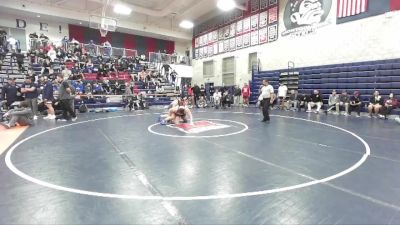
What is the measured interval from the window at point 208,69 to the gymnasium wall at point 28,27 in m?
12.9

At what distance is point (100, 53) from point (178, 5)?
24.6ft

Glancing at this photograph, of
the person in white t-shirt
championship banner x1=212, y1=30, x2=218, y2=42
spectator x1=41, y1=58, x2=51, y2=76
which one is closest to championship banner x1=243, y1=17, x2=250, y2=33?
championship banner x1=212, y1=30, x2=218, y2=42

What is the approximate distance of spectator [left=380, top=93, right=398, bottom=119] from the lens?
11602 millimetres

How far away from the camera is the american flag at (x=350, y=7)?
1344cm

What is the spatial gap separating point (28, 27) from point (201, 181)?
79.3ft

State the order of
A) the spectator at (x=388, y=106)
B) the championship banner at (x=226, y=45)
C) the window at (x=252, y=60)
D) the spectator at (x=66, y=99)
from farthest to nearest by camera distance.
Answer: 1. the championship banner at (x=226, y=45)
2. the window at (x=252, y=60)
3. the spectator at (x=388, y=106)
4. the spectator at (x=66, y=99)

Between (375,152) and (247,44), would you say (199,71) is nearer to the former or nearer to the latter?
(247,44)

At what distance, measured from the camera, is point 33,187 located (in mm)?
3496

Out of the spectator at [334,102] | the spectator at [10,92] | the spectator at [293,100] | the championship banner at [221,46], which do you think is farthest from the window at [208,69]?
the spectator at [10,92]

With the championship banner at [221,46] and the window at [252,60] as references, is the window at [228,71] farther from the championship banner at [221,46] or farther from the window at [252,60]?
the window at [252,60]

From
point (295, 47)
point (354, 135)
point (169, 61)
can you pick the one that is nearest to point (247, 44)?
point (295, 47)

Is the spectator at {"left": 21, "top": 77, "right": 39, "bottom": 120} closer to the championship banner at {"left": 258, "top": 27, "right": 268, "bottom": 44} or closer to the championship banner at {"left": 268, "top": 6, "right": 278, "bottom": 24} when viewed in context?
the championship banner at {"left": 258, "top": 27, "right": 268, "bottom": 44}

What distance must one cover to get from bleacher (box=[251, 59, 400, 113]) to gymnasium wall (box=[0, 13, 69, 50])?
740 inches

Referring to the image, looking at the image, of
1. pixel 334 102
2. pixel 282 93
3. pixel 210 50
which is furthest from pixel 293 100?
pixel 210 50
